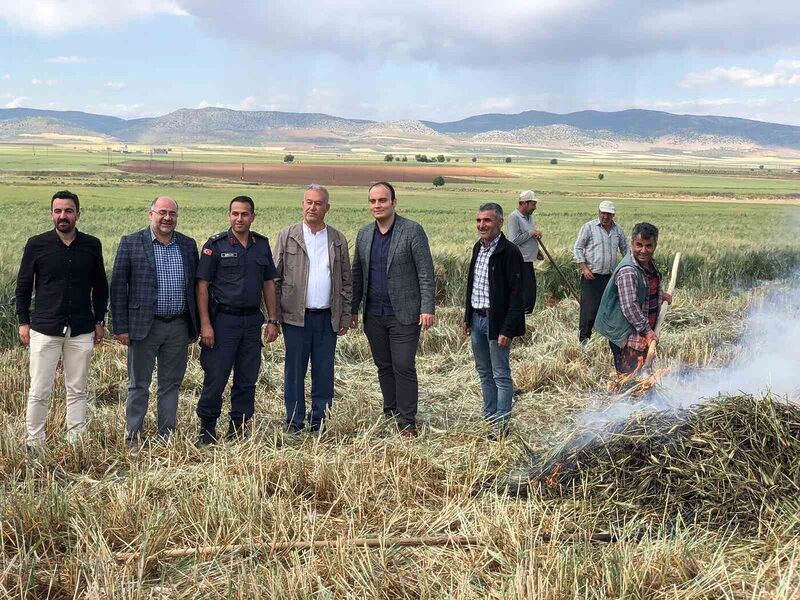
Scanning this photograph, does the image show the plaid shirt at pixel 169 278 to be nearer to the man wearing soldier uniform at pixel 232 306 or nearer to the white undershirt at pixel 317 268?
the man wearing soldier uniform at pixel 232 306

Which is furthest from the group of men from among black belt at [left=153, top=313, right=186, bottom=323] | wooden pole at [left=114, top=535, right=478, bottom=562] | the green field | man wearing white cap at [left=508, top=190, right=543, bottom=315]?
man wearing white cap at [left=508, top=190, right=543, bottom=315]

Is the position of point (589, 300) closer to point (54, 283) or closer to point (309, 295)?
point (309, 295)

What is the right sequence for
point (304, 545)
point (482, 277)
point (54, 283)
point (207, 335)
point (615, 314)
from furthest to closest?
point (482, 277)
point (615, 314)
point (207, 335)
point (54, 283)
point (304, 545)

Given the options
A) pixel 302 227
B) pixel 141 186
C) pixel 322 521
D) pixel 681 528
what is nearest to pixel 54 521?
pixel 322 521

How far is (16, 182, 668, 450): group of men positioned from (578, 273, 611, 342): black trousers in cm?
293

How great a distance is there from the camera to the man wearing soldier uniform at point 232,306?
5.69 metres

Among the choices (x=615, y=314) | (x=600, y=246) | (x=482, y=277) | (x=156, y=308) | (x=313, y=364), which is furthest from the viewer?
(x=600, y=246)

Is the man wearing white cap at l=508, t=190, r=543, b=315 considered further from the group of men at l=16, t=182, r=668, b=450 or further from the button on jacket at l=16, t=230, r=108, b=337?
the button on jacket at l=16, t=230, r=108, b=337

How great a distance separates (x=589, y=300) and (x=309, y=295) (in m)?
4.36

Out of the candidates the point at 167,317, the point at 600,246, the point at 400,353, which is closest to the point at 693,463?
the point at 400,353

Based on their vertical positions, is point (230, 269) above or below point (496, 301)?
above

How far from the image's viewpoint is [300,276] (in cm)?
602

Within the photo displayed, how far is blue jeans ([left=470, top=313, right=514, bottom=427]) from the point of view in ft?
19.9

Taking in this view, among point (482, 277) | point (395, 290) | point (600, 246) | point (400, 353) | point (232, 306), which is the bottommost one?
point (400, 353)
